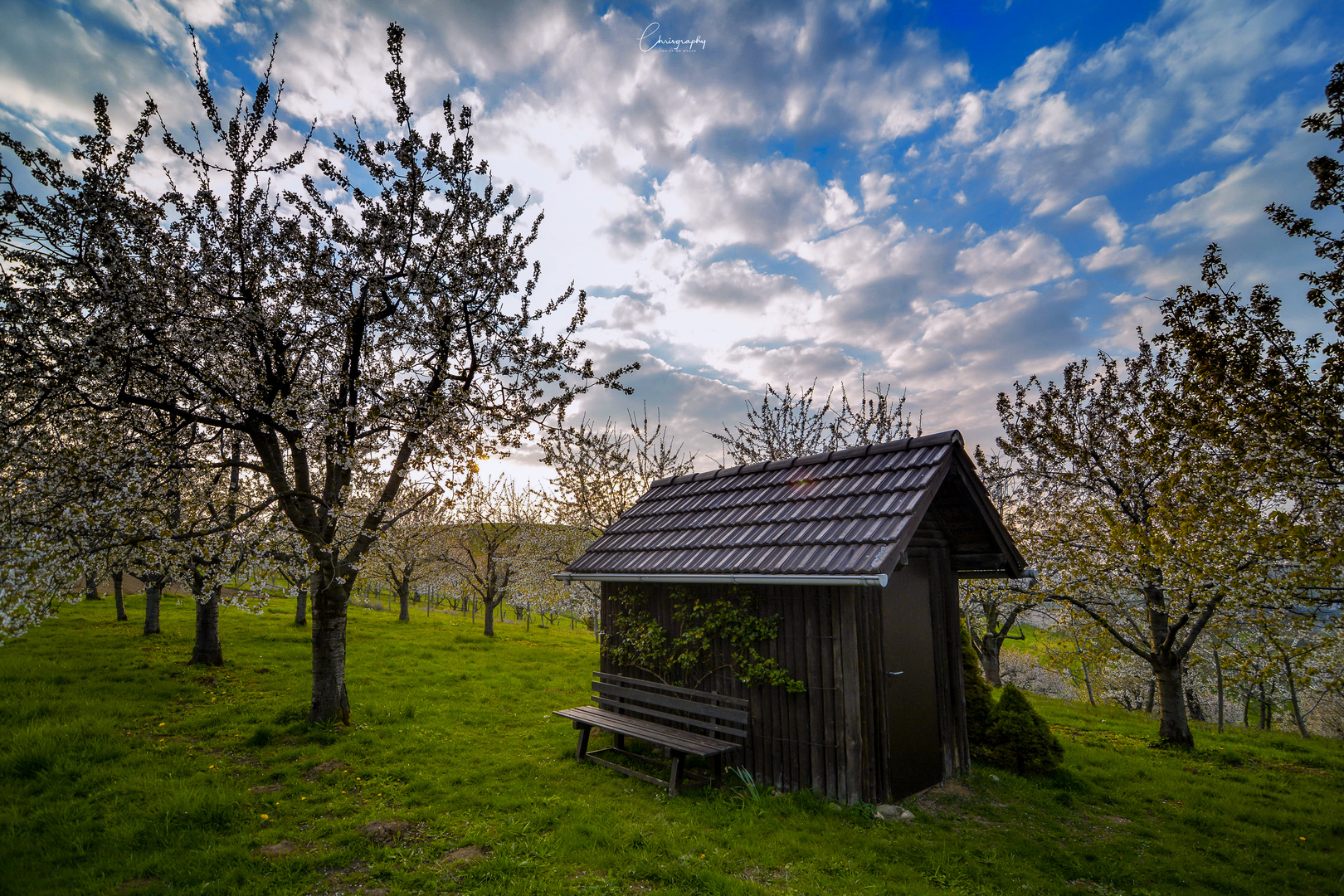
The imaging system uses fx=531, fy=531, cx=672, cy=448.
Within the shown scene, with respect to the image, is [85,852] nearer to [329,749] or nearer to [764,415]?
[329,749]

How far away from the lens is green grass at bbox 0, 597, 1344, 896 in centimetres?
490

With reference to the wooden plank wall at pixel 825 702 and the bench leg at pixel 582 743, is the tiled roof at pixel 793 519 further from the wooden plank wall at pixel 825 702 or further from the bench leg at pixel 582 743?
the bench leg at pixel 582 743

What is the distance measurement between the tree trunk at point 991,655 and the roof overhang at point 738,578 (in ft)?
48.0

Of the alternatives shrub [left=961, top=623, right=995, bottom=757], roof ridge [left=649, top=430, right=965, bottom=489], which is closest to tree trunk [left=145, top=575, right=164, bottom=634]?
roof ridge [left=649, top=430, right=965, bottom=489]

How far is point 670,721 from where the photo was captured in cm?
821

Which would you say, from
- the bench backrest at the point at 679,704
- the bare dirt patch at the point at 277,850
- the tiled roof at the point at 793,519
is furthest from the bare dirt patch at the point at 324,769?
the tiled roof at the point at 793,519

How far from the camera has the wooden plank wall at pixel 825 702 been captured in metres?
6.45

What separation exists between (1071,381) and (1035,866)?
36.6ft

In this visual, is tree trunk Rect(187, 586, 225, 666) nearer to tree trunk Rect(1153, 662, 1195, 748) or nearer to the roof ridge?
the roof ridge

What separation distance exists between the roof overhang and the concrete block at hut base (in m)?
2.65

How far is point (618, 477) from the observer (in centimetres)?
2075

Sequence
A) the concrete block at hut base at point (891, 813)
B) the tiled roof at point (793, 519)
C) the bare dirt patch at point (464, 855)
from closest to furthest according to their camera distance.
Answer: the bare dirt patch at point (464, 855) → the concrete block at hut base at point (891, 813) → the tiled roof at point (793, 519)

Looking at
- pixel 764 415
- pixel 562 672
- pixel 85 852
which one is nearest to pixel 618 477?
pixel 764 415

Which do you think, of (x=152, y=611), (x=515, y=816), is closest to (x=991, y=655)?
(x=515, y=816)
